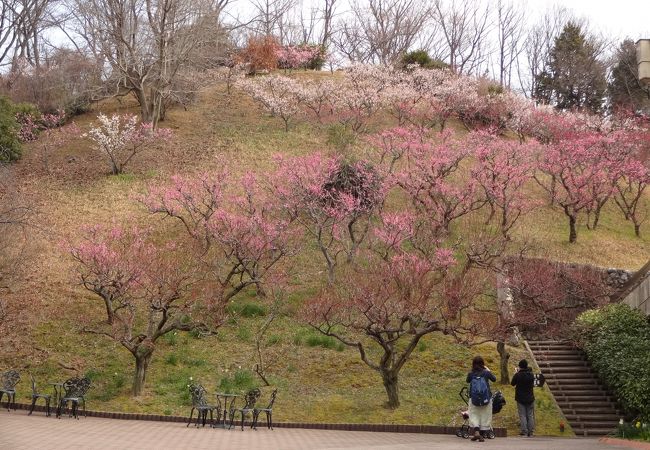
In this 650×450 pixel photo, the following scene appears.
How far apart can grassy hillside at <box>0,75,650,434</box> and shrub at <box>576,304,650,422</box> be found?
1.59m

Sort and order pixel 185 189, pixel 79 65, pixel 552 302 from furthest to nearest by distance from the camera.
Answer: pixel 79 65
pixel 185 189
pixel 552 302

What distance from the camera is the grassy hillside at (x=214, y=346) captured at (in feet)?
54.6

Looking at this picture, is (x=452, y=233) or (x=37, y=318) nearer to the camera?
(x=37, y=318)

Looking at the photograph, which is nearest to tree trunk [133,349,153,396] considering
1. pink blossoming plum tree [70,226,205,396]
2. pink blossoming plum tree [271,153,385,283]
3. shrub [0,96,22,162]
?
pink blossoming plum tree [70,226,205,396]

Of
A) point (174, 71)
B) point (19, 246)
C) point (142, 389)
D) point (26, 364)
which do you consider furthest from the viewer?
point (174, 71)

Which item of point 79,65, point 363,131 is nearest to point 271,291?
point 363,131

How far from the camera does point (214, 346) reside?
20.5 metres

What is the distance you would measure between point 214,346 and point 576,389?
9.75 metres

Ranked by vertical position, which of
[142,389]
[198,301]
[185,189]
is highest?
[185,189]

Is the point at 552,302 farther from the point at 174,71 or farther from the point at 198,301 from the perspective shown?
the point at 174,71

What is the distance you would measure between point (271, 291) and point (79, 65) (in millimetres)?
23325

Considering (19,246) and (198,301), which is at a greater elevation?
(19,246)

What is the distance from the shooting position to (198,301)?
72.3 ft

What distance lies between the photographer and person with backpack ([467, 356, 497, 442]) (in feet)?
37.9
